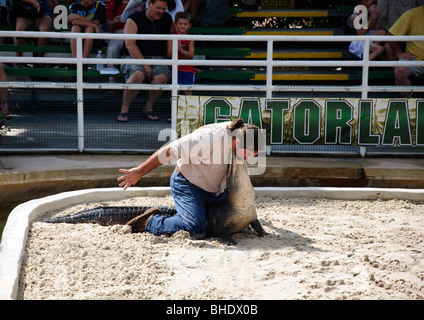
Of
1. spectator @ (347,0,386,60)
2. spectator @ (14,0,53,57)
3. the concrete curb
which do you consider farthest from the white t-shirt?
spectator @ (14,0,53,57)

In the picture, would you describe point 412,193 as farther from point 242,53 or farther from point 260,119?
point 242,53

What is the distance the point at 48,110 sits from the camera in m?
7.40

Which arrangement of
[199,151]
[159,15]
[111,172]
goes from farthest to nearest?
[159,15] → [111,172] → [199,151]

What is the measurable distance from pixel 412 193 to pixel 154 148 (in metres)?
3.10

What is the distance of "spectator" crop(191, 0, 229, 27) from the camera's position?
10.3m

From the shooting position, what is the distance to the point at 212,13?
10.3 metres

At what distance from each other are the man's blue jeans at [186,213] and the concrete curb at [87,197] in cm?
105

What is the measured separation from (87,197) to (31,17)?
4567 mm

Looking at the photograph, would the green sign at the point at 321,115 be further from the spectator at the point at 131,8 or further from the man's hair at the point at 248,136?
the man's hair at the point at 248,136

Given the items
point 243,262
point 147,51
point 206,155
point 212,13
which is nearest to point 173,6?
point 212,13

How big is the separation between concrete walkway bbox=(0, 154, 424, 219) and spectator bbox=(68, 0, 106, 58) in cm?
274

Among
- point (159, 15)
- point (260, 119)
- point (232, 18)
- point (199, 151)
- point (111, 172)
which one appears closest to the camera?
point (199, 151)
